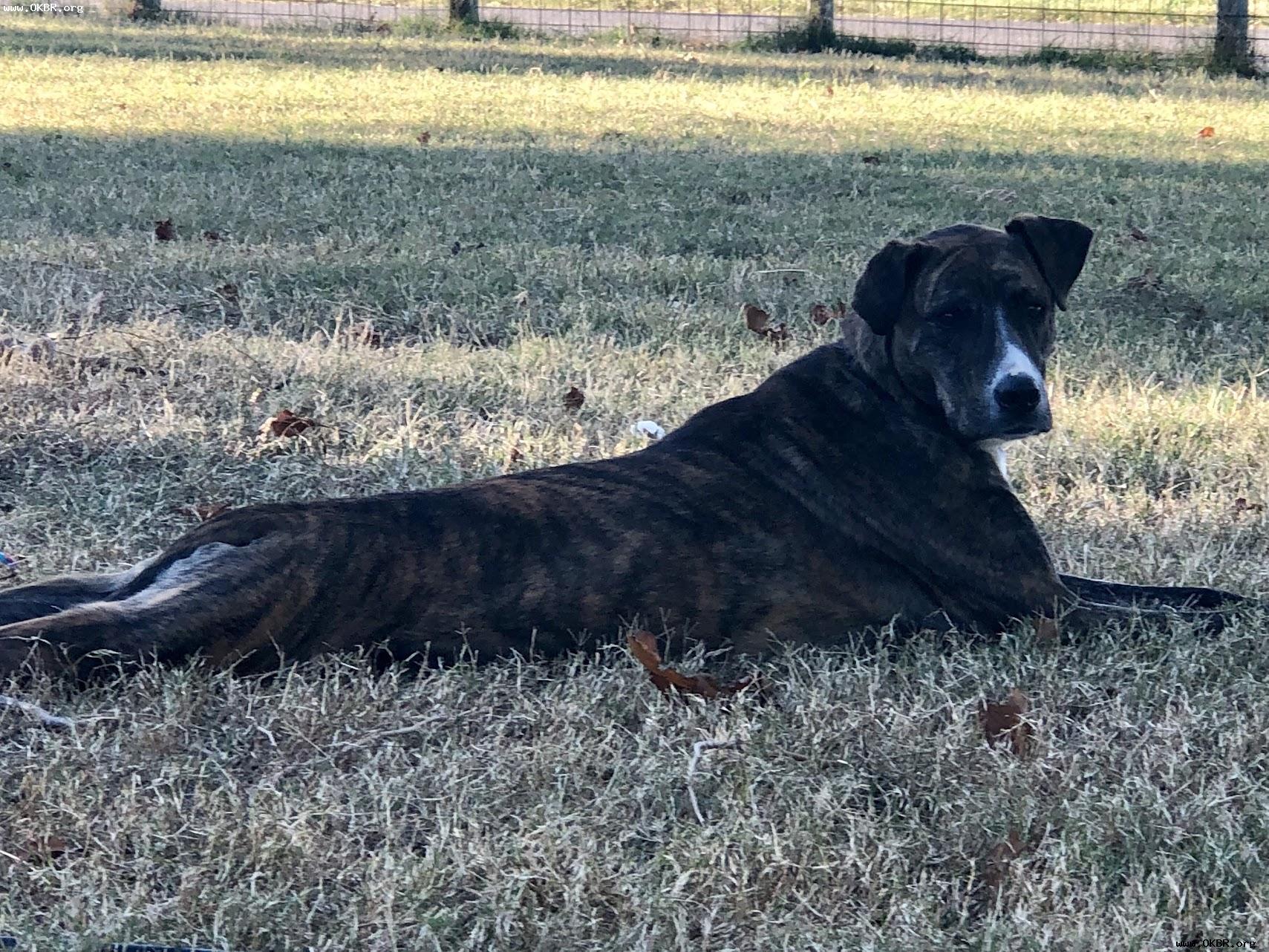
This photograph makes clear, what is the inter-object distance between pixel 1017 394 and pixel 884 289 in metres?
0.45

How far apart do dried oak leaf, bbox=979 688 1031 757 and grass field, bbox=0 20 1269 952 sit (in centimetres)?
4

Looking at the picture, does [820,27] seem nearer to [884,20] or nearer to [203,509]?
[884,20]

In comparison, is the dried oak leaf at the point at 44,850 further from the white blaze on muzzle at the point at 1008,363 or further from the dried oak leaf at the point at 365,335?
the dried oak leaf at the point at 365,335

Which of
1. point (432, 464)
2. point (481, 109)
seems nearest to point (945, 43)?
point (481, 109)

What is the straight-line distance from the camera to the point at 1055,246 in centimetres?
431

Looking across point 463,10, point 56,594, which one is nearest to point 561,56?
point 463,10

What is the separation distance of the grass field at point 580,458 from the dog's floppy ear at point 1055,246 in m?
0.81

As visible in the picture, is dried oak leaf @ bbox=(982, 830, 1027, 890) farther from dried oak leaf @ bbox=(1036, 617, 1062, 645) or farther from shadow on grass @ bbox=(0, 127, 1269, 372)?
shadow on grass @ bbox=(0, 127, 1269, 372)

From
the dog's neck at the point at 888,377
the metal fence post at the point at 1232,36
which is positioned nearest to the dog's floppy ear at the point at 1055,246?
the dog's neck at the point at 888,377

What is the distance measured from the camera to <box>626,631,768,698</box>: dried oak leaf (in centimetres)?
359

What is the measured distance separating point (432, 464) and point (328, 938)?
268cm

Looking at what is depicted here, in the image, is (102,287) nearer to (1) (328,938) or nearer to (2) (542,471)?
(2) (542,471)

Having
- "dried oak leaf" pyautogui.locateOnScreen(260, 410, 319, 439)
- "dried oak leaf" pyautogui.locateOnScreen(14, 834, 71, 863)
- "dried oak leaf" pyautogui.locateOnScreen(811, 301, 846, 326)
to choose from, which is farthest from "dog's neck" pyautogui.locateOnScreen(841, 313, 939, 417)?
"dried oak leaf" pyautogui.locateOnScreen(811, 301, 846, 326)

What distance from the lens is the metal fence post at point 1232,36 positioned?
17.8m
